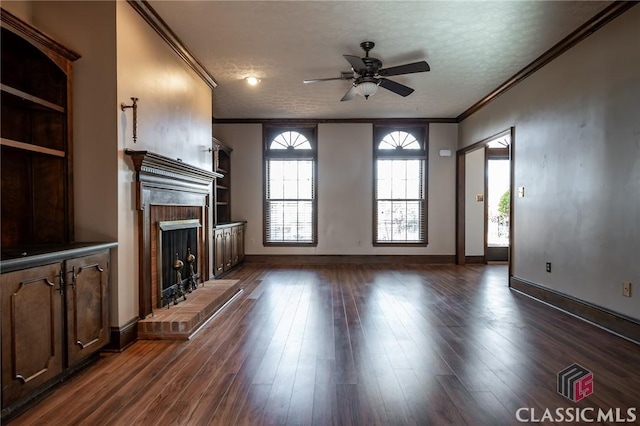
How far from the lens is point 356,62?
12.2 feet

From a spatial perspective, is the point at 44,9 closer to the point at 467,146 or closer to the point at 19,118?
the point at 19,118

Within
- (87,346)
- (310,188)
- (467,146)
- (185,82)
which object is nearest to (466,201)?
(467,146)

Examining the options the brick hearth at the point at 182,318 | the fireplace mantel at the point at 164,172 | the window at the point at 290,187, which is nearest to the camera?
the fireplace mantel at the point at 164,172

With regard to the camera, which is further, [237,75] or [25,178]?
[237,75]

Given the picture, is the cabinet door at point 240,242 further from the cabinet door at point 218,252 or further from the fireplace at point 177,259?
the fireplace at point 177,259

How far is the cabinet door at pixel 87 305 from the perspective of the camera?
92.7 inches

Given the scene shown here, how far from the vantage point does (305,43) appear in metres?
3.91

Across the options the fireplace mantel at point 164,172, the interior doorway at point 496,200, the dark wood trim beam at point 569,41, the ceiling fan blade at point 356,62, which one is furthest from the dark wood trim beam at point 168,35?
the interior doorway at point 496,200

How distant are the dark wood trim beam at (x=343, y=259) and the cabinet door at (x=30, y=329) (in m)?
5.19

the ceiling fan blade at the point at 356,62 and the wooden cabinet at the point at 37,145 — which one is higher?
the ceiling fan blade at the point at 356,62

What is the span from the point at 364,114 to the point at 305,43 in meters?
3.25

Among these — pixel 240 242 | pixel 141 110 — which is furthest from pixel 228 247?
pixel 141 110

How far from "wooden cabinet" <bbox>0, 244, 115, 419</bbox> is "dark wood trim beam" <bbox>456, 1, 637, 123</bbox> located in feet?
16.0

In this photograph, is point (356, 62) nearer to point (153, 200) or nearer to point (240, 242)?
point (153, 200)
